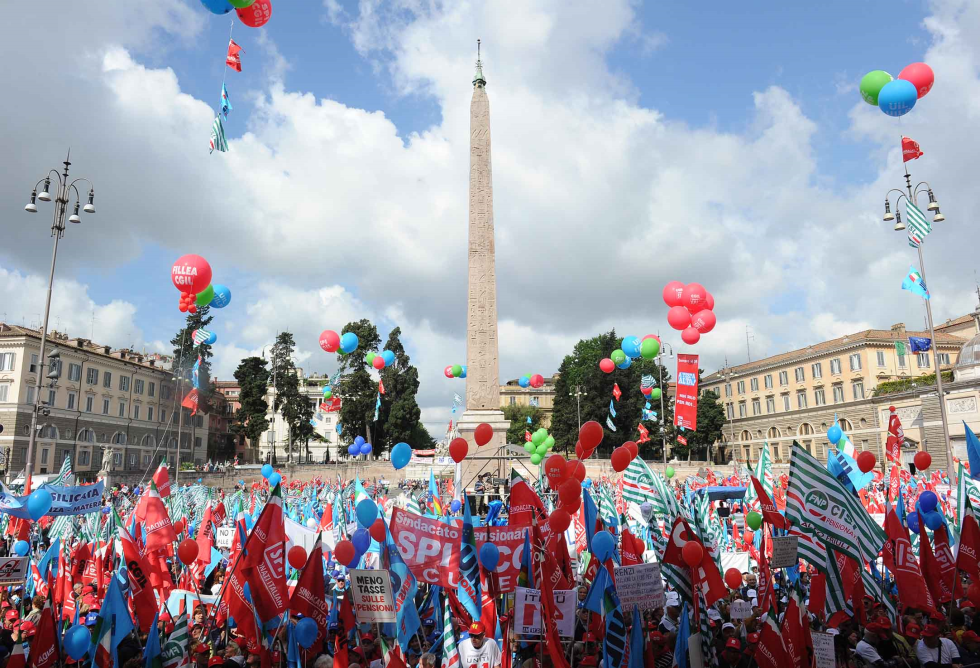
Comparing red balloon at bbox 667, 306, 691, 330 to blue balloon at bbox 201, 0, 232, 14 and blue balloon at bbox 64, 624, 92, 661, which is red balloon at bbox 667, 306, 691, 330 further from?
blue balloon at bbox 64, 624, 92, 661

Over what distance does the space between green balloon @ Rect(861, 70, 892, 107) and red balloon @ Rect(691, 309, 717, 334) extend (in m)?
5.85

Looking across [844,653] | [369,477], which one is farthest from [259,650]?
[369,477]

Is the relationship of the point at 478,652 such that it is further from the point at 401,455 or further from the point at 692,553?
the point at 401,455

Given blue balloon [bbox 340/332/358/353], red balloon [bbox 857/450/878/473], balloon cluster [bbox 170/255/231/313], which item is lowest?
red balloon [bbox 857/450/878/473]

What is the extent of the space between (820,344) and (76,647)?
67.9m

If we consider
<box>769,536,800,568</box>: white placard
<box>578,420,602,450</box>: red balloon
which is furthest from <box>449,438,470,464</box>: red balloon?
<box>769,536,800,568</box>: white placard

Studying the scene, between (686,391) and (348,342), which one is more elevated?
(348,342)

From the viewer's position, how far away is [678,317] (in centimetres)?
1716

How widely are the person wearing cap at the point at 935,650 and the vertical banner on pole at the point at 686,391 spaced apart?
9482 mm

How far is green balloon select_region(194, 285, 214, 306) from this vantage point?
1459 centimetres

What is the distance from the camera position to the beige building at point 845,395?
4581 cm

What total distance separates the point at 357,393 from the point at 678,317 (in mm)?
40441

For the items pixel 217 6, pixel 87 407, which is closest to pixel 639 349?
pixel 217 6

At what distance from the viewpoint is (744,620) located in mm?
7688
